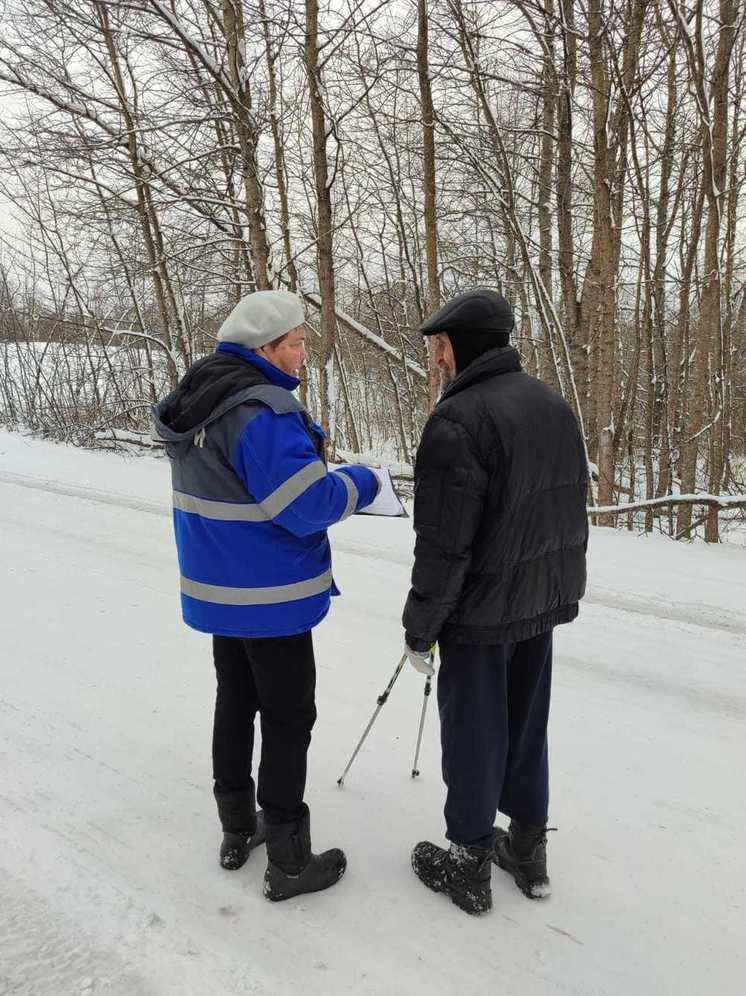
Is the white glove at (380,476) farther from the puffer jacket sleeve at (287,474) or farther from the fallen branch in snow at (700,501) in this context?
the fallen branch in snow at (700,501)

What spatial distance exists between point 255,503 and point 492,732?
98 centimetres

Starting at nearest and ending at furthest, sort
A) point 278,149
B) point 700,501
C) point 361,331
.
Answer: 1. point 700,501
2. point 278,149
3. point 361,331

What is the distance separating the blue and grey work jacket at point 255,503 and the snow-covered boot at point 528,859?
102cm

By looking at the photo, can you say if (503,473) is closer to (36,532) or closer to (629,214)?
(36,532)

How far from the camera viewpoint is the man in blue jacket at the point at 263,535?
1680 millimetres

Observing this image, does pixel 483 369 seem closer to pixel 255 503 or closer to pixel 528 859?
pixel 255 503

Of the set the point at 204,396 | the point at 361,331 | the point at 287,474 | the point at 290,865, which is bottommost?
the point at 290,865

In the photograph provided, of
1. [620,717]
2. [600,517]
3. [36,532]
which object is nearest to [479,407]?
[620,717]

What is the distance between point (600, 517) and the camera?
7.70m

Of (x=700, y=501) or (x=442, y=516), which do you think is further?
(x=700, y=501)

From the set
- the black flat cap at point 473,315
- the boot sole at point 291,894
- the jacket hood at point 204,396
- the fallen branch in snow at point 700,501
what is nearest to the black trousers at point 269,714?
the boot sole at point 291,894

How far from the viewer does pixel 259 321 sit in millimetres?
1766

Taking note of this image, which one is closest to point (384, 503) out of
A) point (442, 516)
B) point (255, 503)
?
point (442, 516)

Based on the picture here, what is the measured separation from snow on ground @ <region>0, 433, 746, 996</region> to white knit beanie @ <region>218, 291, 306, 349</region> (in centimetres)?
174
